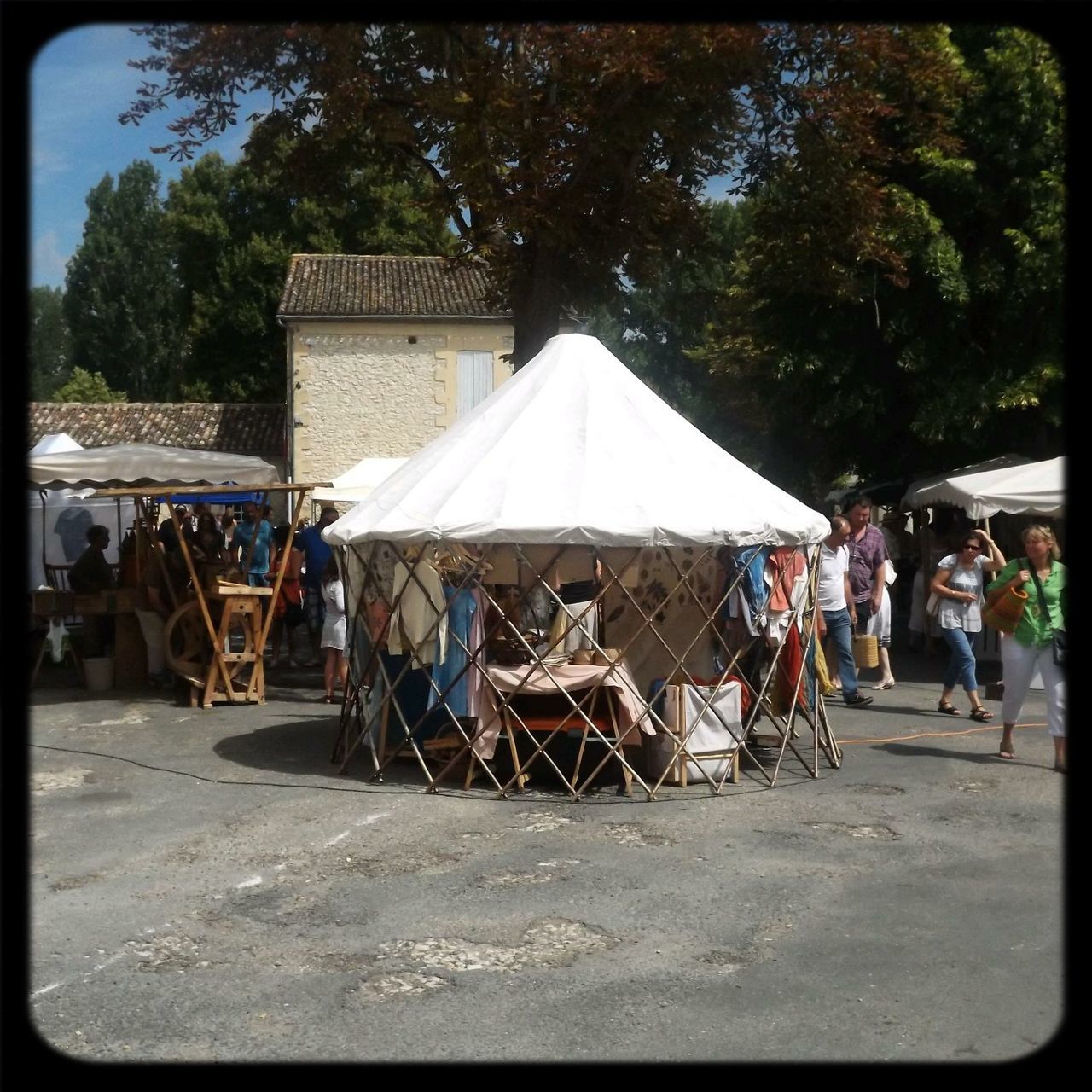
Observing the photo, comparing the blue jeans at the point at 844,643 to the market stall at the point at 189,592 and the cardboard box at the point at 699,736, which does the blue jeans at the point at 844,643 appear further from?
the market stall at the point at 189,592

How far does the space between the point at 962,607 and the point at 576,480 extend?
4.40m

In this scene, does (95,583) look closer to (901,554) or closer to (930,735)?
(930,735)

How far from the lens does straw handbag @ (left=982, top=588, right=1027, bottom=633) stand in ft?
32.1

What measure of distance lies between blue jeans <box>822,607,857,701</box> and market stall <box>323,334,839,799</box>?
1.63 metres

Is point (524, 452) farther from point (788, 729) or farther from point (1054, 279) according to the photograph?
point (1054, 279)

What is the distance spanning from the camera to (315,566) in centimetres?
1512

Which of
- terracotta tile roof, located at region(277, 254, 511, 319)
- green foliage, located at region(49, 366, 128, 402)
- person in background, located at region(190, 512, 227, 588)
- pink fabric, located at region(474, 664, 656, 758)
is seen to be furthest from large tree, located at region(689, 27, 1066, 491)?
green foliage, located at region(49, 366, 128, 402)

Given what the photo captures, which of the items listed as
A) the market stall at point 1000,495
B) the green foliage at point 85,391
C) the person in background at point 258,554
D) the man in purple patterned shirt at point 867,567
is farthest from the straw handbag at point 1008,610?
the green foliage at point 85,391

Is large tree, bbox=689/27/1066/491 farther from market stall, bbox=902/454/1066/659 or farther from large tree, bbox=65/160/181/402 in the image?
large tree, bbox=65/160/181/402

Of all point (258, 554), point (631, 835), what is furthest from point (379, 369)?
point (631, 835)

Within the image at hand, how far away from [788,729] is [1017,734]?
2.42 metres

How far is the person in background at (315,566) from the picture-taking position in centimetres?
1506

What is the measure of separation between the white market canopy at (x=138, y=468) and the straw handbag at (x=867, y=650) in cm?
644

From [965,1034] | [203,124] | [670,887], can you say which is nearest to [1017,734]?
[670,887]
